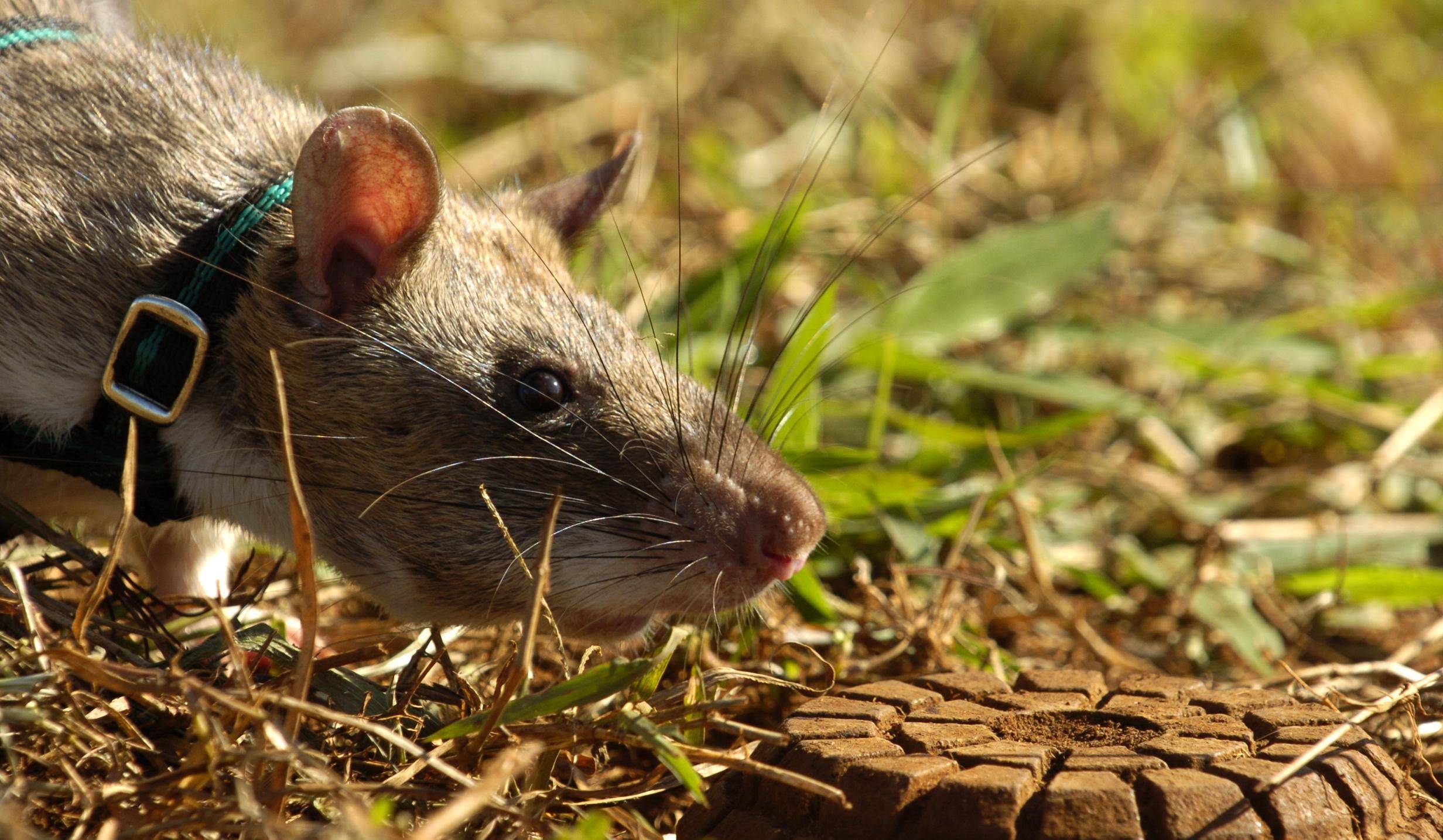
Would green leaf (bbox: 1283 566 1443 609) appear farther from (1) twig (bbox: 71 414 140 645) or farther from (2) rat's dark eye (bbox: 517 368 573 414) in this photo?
(1) twig (bbox: 71 414 140 645)

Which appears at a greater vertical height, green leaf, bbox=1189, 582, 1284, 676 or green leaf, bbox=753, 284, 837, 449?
green leaf, bbox=753, 284, 837, 449

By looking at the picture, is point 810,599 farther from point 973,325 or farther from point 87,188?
point 87,188

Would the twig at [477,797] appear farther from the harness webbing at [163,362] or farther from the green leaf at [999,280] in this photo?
the green leaf at [999,280]

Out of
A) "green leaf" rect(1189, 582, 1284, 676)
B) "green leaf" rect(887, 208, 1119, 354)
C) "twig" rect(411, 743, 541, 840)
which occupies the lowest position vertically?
"green leaf" rect(1189, 582, 1284, 676)

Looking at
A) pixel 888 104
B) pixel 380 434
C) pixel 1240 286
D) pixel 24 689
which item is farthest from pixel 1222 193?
pixel 24 689

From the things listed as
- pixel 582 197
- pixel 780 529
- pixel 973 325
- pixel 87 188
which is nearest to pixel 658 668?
pixel 780 529

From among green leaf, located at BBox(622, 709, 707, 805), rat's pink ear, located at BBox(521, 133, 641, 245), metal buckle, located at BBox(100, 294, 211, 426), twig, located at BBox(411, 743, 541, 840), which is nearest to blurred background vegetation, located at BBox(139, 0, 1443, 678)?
rat's pink ear, located at BBox(521, 133, 641, 245)

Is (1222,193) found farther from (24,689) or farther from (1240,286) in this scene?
(24,689)
